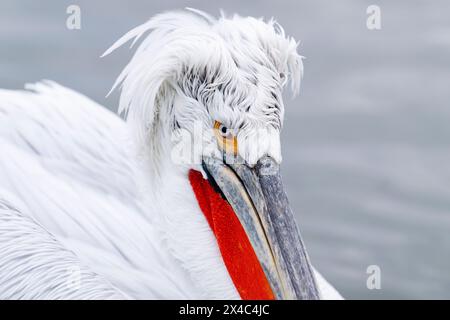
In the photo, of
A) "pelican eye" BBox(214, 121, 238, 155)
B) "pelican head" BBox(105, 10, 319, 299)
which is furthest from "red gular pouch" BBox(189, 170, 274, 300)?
"pelican eye" BBox(214, 121, 238, 155)

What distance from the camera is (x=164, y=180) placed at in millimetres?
4324

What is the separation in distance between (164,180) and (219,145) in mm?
399

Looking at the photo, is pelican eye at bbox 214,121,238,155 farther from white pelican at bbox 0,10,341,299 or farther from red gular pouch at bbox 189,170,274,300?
red gular pouch at bbox 189,170,274,300

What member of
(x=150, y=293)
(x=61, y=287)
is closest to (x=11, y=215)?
(x=61, y=287)

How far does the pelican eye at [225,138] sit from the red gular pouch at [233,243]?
229 mm

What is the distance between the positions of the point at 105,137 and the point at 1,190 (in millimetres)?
559

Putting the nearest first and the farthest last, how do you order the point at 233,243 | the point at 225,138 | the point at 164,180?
the point at 225,138 < the point at 233,243 < the point at 164,180

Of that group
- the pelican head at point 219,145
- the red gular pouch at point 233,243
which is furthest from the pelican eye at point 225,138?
the red gular pouch at point 233,243

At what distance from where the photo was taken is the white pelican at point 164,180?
399 centimetres

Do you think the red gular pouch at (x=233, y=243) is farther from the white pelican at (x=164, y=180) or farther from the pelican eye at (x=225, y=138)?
the pelican eye at (x=225, y=138)

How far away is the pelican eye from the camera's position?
13.1 feet

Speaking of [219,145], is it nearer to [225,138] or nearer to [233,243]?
[225,138]

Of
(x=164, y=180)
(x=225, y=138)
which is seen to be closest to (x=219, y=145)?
(x=225, y=138)
